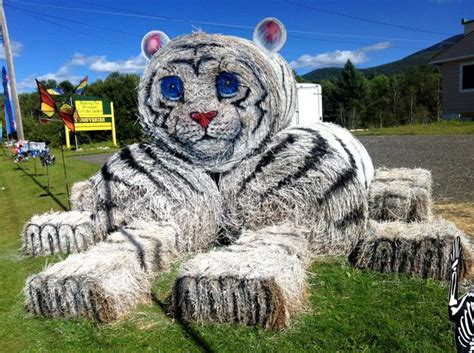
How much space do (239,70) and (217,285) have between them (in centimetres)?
286

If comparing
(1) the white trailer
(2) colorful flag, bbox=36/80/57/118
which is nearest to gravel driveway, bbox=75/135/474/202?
(1) the white trailer

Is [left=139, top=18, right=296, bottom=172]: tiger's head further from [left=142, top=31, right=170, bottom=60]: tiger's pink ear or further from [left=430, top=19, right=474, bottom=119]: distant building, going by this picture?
[left=430, top=19, right=474, bottom=119]: distant building

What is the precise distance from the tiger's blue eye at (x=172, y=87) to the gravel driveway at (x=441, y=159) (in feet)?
16.5

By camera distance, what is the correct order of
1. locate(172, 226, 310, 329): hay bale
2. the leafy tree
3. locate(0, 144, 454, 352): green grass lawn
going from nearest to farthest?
locate(0, 144, 454, 352): green grass lawn < locate(172, 226, 310, 329): hay bale < the leafy tree

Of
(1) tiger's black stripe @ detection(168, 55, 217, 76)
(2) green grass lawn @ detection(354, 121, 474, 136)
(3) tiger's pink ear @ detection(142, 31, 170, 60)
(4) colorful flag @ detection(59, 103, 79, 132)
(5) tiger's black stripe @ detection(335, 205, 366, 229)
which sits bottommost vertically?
(5) tiger's black stripe @ detection(335, 205, 366, 229)

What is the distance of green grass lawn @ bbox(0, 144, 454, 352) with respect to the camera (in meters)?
3.39

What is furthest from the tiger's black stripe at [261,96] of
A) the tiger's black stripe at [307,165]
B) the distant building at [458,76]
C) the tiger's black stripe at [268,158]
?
the distant building at [458,76]

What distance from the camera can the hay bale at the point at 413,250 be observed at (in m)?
4.32

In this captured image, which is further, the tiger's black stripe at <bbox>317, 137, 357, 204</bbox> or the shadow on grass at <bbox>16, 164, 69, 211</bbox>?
the shadow on grass at <bbox>16, 164, 69, 211</bbox>

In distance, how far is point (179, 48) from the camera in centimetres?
575

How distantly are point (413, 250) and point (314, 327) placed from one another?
55.9 inches

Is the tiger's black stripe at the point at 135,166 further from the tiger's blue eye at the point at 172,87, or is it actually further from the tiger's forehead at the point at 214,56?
the tiger's forehead at the point at 214,56

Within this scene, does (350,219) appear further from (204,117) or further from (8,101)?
(8,101)

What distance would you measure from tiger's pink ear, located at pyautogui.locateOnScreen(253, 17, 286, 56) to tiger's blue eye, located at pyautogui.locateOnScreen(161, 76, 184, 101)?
43.5 inches
